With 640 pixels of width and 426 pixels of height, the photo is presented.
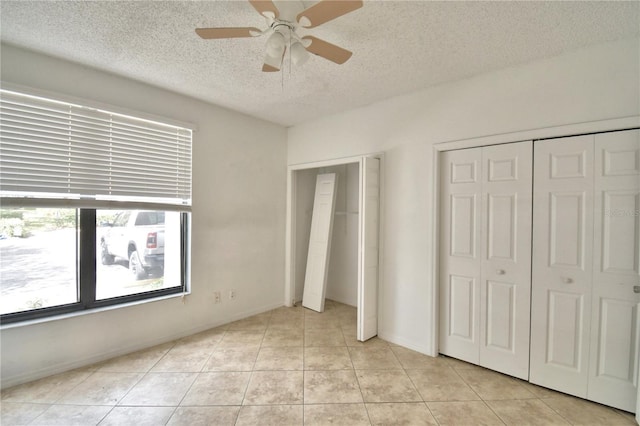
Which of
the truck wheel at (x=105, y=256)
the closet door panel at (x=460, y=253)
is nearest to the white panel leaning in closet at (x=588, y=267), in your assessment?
the closet door panel at (x=460, y=253)

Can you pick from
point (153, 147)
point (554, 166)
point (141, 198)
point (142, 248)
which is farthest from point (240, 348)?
point (554, 166)

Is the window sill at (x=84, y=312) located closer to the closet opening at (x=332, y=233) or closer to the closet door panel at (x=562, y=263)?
the closet opening at (x=332, y=233)

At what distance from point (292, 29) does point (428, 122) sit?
1728mm

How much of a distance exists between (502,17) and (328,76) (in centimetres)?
140

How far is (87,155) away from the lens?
2.49 metres

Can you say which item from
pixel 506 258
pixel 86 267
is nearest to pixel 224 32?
pixel 86 267

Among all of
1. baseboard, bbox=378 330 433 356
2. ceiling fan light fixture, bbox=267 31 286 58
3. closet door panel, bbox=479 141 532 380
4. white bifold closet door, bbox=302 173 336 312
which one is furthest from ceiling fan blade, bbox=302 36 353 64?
baseboard, bbox=378 330 433 356

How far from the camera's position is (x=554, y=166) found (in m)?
2.21

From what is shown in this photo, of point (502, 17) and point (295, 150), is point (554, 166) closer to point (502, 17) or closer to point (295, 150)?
point (502, 17)

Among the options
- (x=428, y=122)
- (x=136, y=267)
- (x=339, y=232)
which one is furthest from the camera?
(x=339, y=232)

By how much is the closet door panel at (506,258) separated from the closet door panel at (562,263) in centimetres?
6

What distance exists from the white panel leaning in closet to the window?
360 cm

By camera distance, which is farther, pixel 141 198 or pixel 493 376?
pixel 141 198

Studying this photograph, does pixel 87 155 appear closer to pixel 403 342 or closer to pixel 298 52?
pixel 298 52
